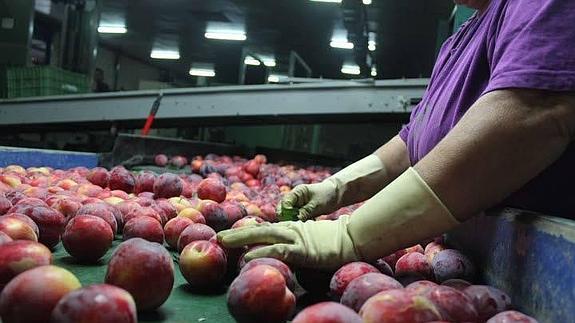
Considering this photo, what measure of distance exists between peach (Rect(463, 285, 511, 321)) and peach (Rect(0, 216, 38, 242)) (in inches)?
47.5

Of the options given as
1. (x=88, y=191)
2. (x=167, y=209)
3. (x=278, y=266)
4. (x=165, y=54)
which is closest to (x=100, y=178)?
(x=88, y=191)

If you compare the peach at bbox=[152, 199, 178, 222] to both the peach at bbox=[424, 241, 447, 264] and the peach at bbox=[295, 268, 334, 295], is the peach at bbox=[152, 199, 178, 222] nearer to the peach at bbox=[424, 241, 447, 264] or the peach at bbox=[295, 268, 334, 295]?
the peach at bbox=[295, 268, 334, 295]

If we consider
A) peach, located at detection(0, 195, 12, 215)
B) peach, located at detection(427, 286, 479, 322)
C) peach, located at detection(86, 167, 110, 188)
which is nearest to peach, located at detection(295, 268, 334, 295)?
peach, located at detection(427, 286, 479, 322)

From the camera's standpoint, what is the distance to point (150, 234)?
176 cm

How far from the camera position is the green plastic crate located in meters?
7.68

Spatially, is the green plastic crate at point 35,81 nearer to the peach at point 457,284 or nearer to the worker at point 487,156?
the worker at point 487,156

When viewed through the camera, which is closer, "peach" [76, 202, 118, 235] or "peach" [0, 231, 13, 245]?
"peach" [0, 231, 13, 245]

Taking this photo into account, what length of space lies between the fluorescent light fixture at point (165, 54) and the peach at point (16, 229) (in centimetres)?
2232

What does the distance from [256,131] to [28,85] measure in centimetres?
1014

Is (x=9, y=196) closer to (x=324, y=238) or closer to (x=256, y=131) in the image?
(x=324, y=238)

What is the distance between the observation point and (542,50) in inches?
50.8

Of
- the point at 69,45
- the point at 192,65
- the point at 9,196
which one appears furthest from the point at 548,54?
the point at 192,65

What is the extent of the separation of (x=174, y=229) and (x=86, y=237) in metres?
0.39

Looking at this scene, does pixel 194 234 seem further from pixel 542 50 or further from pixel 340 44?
pixel 340 44
